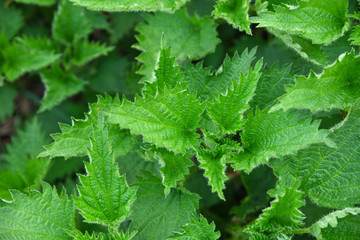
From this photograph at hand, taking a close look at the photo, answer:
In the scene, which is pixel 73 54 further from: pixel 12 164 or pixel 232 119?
pixel 232 119

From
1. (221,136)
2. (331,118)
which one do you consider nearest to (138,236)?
(221,136)

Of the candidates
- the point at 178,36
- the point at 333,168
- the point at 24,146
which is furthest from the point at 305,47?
the point at 24,146

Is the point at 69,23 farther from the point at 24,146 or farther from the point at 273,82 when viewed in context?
the point at 273,82

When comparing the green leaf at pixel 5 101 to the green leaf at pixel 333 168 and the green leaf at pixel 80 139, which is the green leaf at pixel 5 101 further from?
the green leaf at pixel 333 168

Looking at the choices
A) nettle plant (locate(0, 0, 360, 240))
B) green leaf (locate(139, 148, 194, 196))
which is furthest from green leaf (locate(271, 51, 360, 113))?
green leaf (locate(139, 148, 194, 196))

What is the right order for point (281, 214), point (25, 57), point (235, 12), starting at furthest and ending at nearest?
point (25, 57)
point (235, 12)
point (281, 214)

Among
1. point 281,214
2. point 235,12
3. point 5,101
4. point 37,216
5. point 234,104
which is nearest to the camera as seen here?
point 281,214

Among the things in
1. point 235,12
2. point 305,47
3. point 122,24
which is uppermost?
point 235,12
